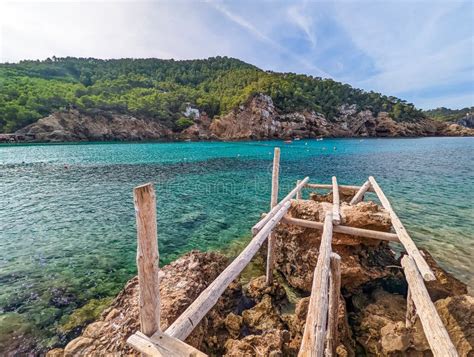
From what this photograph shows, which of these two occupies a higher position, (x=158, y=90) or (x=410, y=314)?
(x=158, y=90)

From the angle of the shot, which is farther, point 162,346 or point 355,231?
point 355,231

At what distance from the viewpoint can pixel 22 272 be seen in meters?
7.15

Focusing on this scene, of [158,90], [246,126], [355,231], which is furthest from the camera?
[158,90]

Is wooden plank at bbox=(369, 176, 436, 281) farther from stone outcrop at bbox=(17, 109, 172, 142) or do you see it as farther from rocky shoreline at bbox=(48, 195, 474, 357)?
stone outcrop at bbox=(17, 109, 172, 142)

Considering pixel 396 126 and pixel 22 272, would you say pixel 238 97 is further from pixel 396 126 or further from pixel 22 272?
pixel 22 272

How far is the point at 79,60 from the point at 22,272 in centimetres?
13163

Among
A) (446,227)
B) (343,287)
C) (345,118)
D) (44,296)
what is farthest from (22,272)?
(345,118)

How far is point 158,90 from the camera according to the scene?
92.8 m

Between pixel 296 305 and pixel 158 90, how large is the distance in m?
101

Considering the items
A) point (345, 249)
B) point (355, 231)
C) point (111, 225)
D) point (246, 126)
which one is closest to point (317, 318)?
point (355, 231)

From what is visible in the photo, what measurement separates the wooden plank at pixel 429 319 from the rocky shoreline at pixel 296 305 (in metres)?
0.99

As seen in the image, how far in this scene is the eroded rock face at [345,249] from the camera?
584 cm

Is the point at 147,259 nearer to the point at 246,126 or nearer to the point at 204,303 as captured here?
the point at 204,303

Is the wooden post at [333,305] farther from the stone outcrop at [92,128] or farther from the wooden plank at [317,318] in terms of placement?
the stone outcrop at [92,128]
